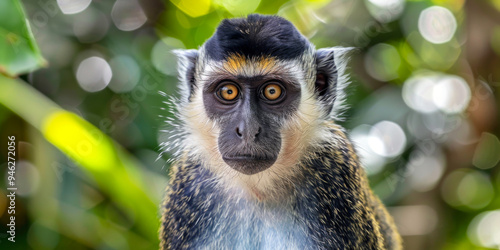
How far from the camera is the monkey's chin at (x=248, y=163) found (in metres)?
2.10

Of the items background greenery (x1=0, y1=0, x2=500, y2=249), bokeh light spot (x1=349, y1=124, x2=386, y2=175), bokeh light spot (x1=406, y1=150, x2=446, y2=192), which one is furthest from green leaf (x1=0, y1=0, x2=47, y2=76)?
bokeh light spot (x1=406, y1=150, x2=446, y2=192)

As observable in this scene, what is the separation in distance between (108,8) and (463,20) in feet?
9.43

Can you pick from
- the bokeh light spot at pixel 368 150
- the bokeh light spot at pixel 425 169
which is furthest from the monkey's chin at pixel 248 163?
the bokeh light spot at pixel 425 169

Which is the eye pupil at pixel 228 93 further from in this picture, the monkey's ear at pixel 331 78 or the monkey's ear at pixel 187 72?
the monkey's ear at pixel 331 78

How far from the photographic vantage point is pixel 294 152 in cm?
233

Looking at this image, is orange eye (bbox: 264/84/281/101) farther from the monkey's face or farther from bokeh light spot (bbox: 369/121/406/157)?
bokeh light spot (bbox: 369/121/406/157)

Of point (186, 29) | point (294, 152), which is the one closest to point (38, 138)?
point (186, 29)

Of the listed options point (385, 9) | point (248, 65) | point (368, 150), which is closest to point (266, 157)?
point (248, 65)

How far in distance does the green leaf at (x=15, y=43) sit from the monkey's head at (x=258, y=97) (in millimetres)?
832

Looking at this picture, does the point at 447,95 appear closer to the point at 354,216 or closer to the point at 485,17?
the point at 485,17

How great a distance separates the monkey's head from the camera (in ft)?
6.98

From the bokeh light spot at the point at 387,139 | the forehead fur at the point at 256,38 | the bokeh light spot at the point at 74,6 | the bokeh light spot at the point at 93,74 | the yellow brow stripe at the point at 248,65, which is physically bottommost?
the bokeh light spot at the point at 387,139

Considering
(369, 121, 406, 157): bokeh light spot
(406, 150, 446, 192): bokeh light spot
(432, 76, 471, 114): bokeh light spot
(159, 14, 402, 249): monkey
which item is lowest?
(406, 150, 446, 192): bokeh light spot

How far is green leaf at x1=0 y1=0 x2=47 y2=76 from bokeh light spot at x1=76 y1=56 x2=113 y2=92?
2260 millimetres
